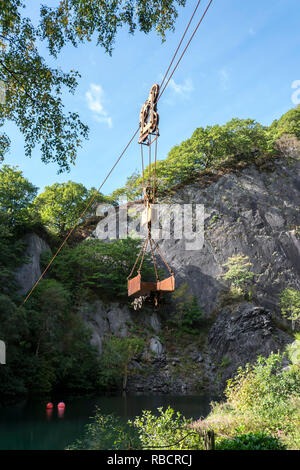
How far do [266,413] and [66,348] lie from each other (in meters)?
11.4

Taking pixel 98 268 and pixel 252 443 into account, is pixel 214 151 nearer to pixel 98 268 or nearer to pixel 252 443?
pixel 98 268

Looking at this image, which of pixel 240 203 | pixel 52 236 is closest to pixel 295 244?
pixel 240 203

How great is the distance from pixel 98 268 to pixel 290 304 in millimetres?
12328

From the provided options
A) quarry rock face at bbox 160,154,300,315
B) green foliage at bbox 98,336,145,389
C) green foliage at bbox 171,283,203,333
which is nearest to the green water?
green foliage at bbox 98,336,145,389

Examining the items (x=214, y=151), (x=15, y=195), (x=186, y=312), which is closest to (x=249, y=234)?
(x=186, y=312)

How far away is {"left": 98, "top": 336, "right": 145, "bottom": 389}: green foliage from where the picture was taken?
17.1m

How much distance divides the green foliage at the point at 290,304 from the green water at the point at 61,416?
8.72 meters

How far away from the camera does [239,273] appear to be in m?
23.2

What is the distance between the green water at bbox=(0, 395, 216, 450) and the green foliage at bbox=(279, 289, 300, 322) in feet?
28.6

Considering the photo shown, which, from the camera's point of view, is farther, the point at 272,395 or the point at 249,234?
the point at 249,234

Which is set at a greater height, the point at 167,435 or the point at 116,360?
the point at 167,435


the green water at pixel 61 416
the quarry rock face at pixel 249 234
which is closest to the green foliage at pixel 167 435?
the green water at pixel 61 416

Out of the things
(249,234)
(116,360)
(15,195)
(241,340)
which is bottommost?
(116,360)

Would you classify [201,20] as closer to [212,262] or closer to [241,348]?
[241,348]
